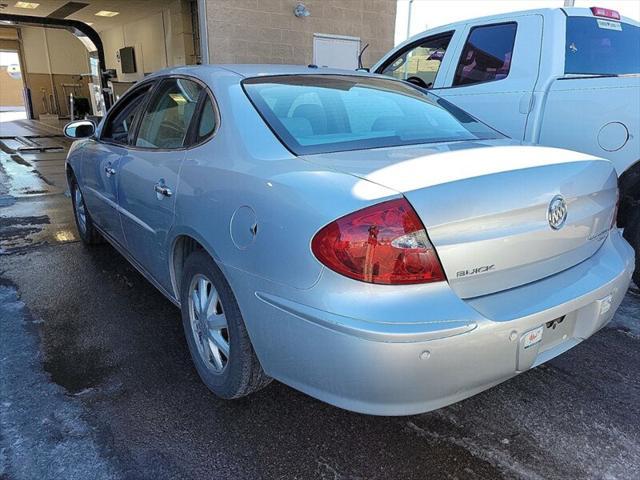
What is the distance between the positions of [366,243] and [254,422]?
1.14 meters

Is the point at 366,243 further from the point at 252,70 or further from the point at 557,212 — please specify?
the point at 252,70

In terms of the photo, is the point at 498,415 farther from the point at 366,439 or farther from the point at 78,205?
the point at 78,205

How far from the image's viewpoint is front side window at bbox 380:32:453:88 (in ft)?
16.2

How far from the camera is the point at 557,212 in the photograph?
1.99 meters

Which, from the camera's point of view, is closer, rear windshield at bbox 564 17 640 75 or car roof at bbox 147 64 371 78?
car roof at bbox 147 64 371 78

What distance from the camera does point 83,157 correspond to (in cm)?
428

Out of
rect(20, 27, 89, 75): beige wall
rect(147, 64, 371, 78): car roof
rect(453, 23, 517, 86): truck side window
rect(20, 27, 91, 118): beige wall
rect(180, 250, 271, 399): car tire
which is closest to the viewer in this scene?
rect(180, 250, 271, 399): car tire

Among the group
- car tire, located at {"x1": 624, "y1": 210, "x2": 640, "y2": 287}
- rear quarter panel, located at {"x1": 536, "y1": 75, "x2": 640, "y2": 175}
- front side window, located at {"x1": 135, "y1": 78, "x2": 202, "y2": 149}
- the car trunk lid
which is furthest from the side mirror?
car tire, located at {"x1": 624, "y1": 210, "x2": 640, "y2": 287}

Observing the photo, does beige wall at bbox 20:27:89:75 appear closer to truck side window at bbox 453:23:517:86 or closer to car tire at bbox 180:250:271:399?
truck side window at bbox 453:23:517:86

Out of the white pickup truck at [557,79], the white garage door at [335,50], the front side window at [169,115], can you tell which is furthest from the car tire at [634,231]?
the white garage door at [335,50]

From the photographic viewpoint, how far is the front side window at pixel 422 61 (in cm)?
493

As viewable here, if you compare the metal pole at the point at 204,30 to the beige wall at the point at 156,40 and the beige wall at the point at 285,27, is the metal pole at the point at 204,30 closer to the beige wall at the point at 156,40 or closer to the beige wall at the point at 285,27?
the beige wall at the point at 285,27

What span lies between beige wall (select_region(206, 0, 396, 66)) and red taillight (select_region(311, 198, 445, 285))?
30.3 feet

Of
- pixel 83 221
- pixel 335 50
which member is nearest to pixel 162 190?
pixel 83 221
